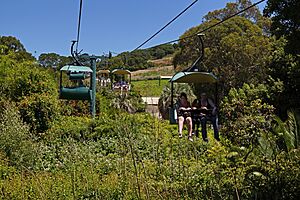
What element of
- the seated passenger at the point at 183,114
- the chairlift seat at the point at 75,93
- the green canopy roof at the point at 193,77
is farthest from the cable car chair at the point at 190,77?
the chairlift seat at the point at 75,93

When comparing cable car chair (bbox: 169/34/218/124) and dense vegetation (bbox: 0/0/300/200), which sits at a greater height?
cable car chair (bbox: 169/34/218/124)

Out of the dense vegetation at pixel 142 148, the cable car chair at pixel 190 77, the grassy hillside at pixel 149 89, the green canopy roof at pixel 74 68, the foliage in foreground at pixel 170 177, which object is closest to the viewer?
the foliage in foreground at pixel 170 177

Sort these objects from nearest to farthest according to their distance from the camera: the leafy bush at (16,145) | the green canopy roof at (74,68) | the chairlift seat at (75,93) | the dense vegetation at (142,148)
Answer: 1. the dense vegetation at (142,148)
2. the leafy bush at (16,145)
3. the chairlift seat at (75,93)
4. the green canopy roof at (74,68)

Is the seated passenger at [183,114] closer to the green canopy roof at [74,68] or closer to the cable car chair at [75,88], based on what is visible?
the cable car chair at [75,88]

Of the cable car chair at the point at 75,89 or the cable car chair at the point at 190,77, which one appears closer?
the cable car chair at the point at 190,77

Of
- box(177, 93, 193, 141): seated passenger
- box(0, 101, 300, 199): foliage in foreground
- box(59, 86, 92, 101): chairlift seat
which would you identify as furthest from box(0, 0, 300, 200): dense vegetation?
box(59, 86, 92, 101): chairlift seat

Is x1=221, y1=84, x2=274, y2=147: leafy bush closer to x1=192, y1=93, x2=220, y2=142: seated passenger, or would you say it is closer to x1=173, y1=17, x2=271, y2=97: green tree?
x1=192, y1=93, x2=220, y2=142: seated passenger

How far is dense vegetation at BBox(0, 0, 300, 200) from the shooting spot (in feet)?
13.6

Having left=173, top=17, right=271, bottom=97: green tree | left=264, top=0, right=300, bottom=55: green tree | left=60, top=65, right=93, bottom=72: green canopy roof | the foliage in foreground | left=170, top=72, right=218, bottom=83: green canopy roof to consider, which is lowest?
the foliage in foreground

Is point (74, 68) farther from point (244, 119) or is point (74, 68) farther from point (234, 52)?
point (234, 52)

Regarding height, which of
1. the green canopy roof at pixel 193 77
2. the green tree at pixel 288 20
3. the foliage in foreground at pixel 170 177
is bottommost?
the foliage in foreground at pixel 170 177

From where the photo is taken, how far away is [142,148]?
7520 millimetres

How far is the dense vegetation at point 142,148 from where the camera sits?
4.15 metres

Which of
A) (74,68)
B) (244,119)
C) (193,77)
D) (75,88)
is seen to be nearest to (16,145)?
(193,77)
